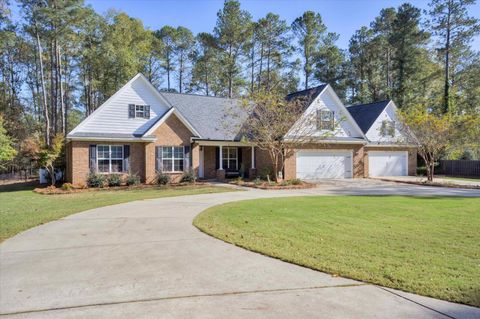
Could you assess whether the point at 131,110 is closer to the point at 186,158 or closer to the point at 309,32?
the point at 186,158

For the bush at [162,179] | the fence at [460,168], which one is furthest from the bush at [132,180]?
the fence at [460,168]

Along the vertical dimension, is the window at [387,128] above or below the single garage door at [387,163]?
above

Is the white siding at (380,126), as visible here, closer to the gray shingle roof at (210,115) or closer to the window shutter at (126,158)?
the gray shingle roof at (210,115)

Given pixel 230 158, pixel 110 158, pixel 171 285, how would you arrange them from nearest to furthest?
pixel 171 285 → pixel 110 158 → pixel 230 158

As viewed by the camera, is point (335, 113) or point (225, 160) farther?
point (225, 160)

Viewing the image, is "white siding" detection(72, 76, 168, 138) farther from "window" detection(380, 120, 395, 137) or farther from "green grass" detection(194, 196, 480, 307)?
"window" detection(380, 120, 395, 137)

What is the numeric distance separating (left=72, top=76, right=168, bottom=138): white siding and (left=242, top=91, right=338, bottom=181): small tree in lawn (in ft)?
19.2

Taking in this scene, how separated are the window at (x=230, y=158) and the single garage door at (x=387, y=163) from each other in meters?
10.3

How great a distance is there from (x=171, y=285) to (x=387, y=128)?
25.9 m

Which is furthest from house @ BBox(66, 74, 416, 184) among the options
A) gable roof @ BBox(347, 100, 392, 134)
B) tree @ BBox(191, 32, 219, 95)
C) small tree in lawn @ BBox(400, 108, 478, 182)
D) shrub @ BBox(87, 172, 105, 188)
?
tree @ BBox(191, 32, 219, 95)

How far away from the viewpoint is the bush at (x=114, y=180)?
18.7m

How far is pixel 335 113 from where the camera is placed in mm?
23766

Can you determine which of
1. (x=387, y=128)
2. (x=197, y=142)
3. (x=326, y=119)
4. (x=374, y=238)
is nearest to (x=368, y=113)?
(x=387, y=128)

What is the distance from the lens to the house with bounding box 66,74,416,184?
19.2 m
